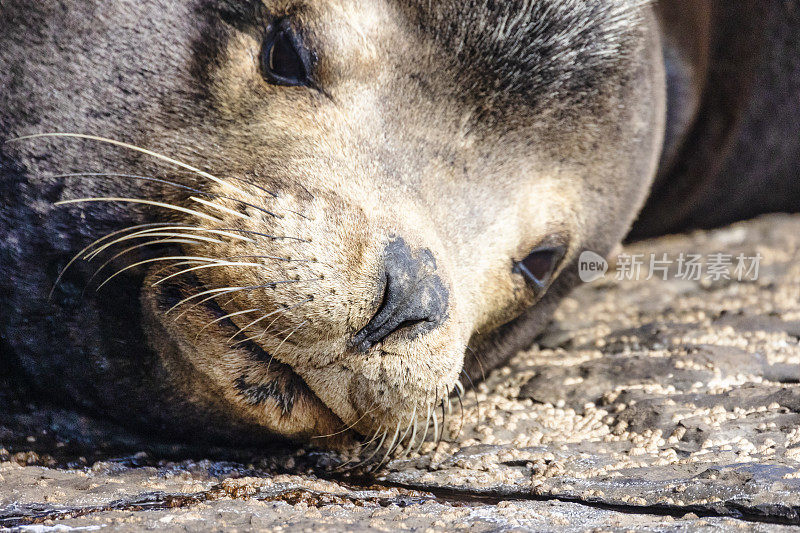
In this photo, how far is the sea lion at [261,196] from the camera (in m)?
2.39

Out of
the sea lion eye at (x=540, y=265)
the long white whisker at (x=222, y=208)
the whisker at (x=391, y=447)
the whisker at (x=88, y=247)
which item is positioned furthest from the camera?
the sea lion eye at (x=540, y=265)

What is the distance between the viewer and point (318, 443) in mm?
2799

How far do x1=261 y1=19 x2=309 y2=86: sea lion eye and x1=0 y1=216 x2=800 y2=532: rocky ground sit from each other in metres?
1.21

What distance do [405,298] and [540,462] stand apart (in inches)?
28.9

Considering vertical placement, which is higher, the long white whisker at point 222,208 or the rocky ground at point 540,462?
the long white whisker at point 222,208

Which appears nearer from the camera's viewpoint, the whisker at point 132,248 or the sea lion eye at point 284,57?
Answer: the whisker at point 132,248

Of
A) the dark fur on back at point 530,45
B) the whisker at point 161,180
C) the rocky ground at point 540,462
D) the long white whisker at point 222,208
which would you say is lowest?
the rocky ground at point 540,462

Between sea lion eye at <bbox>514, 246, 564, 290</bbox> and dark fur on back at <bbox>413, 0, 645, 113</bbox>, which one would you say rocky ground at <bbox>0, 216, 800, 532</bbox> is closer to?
sea lion eye at <bbox>514, 246, 564, 290</bbox>

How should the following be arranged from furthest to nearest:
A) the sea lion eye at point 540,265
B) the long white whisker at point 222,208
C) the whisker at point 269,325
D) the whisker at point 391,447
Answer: the sea lion eye at point 540,265 < the whisker at point 391,447 < the long white whisker at point 222,208 < the whisker at point 269,325

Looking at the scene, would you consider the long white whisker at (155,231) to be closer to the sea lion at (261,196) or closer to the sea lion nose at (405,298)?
the sea lion at (261,196)

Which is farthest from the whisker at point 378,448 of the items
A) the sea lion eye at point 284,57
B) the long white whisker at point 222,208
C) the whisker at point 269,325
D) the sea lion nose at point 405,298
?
the sea lion eye at point 284,57

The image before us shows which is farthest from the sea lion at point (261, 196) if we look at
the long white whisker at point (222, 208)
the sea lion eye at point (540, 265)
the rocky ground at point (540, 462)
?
the sea lion eye at point (540, 265)

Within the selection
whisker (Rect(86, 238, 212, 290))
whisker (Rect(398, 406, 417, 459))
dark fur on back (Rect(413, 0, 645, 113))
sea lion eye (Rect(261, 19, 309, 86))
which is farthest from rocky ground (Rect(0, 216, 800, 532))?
sea lion eye (Rect(261, 19, 309, 86))

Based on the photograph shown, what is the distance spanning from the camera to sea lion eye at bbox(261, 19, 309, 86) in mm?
2662
